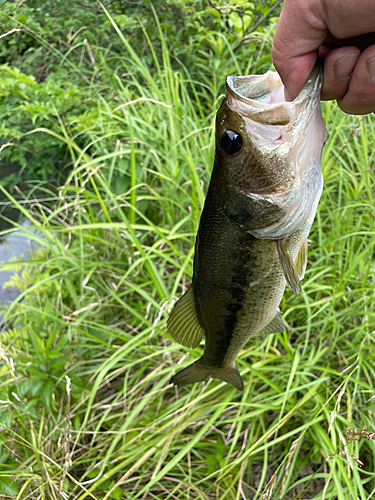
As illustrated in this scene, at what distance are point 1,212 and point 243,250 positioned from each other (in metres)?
2.95

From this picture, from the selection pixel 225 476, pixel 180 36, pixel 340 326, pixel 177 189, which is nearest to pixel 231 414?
pixel 225 476

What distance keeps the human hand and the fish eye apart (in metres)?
0.17

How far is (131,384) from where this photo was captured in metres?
2.16

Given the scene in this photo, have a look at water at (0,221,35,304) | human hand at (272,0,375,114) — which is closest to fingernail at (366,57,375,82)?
human hand at (272,0,375,114)

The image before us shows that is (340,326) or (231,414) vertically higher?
(340,326)

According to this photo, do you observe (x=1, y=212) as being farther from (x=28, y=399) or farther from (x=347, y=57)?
(x=347, y=57)

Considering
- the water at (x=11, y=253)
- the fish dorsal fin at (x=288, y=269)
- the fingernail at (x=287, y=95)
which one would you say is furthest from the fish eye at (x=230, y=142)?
the water at (x=11, y=253)

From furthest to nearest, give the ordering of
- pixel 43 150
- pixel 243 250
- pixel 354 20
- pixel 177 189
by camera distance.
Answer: pixel 43 150
pixel 177 189
pixel 243 250
pixel 354 20

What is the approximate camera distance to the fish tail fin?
1516 millimetres

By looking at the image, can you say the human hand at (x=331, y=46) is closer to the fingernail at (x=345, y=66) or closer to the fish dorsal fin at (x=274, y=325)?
the fingernail at (x=345, y=66)

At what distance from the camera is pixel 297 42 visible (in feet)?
3.44

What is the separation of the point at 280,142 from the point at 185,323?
27.3 inches

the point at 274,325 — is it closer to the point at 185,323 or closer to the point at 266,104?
the point at 185,323

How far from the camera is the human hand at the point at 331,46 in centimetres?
96
